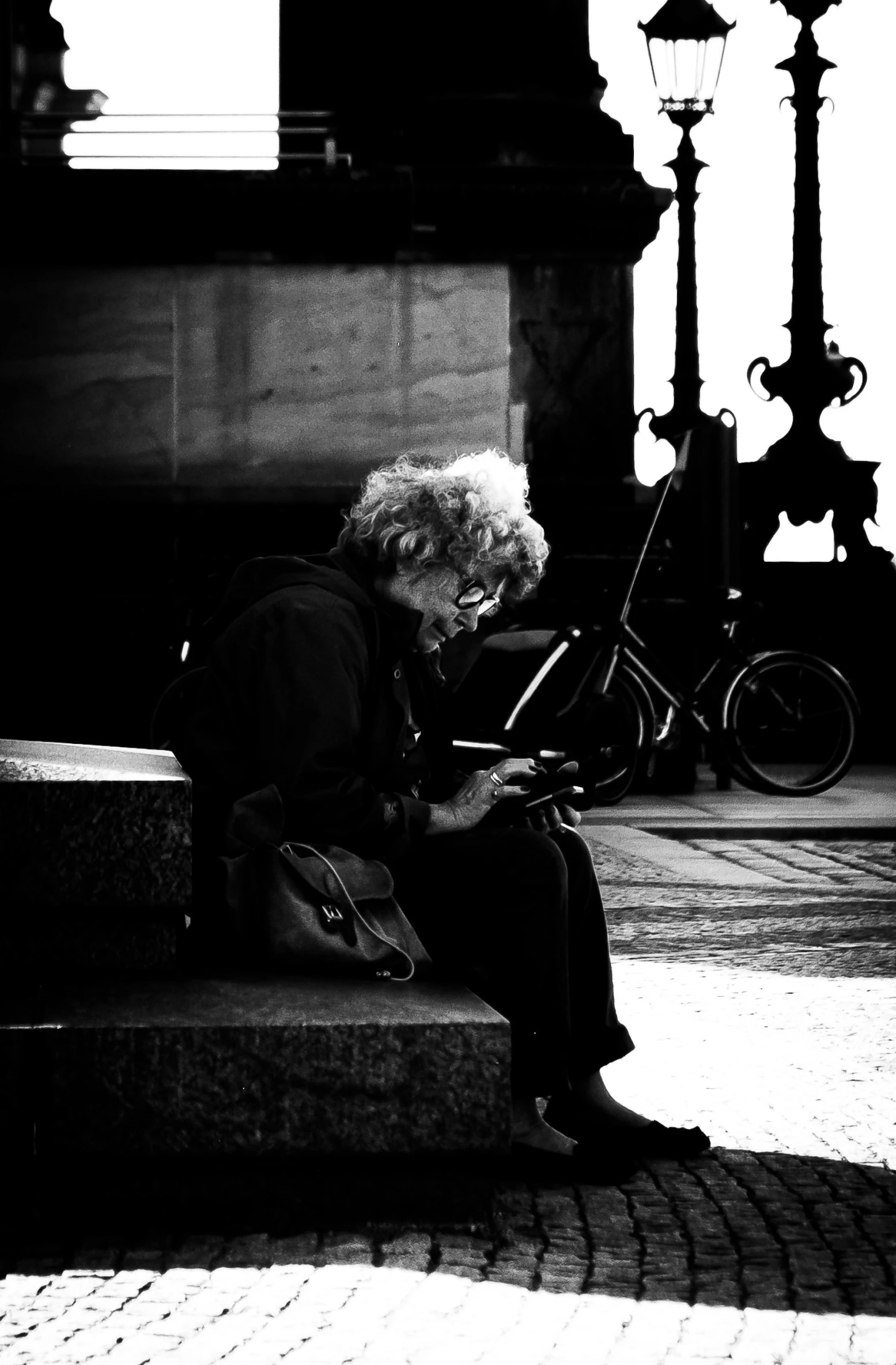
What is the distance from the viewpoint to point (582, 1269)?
3895 millimetres

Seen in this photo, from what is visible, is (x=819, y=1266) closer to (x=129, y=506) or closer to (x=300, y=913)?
(x=300, y=913)

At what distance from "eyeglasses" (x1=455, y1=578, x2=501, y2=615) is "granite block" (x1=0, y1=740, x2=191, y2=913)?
0.85m

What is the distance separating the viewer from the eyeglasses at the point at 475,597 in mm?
4707

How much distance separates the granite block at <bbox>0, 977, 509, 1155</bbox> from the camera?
3.83 m

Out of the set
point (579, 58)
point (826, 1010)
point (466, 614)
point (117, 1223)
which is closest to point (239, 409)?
point (579, 58)

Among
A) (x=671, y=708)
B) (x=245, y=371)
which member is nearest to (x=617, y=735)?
(x=671, y=708)

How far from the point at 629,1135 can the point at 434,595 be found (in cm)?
113

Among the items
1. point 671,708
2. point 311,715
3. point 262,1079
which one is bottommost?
point 262,1079

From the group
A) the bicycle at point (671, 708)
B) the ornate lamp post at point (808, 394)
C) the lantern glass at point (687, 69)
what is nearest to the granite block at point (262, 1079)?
the bicycle at point (671, 708)

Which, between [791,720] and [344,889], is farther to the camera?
[791,720]

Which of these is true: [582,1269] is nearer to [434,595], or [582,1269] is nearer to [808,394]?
[434,595]

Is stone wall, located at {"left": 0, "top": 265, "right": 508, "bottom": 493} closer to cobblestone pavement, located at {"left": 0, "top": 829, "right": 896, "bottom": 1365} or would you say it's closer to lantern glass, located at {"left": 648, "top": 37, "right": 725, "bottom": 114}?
lantern glass, located at {"left": 648, "top": 37, "right": 725, "bottom": 114}

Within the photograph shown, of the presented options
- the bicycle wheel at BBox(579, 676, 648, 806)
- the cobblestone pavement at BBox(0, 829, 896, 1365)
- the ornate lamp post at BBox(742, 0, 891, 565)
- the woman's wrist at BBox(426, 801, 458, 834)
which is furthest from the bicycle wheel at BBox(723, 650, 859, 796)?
the woman's wrist at BBox(426, 801, 458, 834)

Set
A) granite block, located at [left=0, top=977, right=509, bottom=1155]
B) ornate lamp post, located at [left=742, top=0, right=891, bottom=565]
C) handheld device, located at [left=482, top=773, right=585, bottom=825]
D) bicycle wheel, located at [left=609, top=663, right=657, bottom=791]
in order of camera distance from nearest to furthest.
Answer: granite block, located at [left=0, top=977, right=509, bottom=1155] < handheld device, located at [left=482, top=773, right=585, bottom=825] < bicycle wheel, located at [left=609, top=663, right=657, bottom=791] < ornate lamp post, located at [left=742, top=0, right=891, bottom=565]
